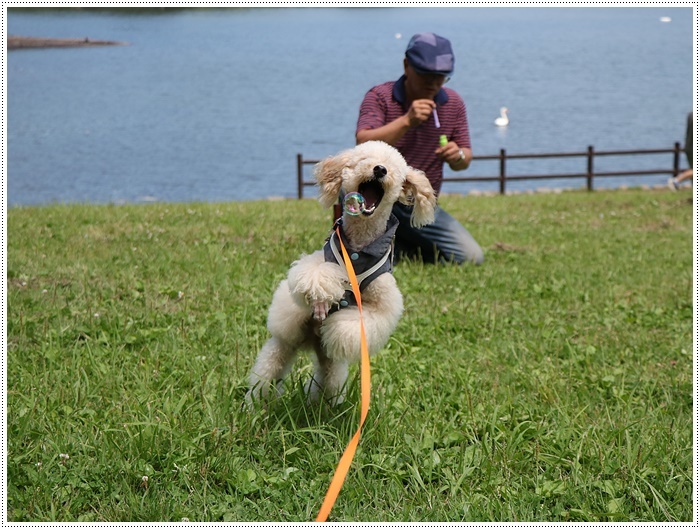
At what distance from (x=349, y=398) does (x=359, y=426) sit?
0.59m

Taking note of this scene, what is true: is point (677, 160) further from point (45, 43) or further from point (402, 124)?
point (45, 43)

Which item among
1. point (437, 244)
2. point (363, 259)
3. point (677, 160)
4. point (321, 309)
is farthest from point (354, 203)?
point (677, 160)

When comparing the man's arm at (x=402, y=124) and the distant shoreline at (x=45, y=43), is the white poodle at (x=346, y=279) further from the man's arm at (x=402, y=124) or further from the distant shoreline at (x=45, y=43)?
the distant shoreline at (x=45, y=43)

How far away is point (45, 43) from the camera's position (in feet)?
215

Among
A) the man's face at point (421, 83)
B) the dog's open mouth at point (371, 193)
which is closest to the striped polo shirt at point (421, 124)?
the man's face at point (421, 83)

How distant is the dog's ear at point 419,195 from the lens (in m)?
3.82

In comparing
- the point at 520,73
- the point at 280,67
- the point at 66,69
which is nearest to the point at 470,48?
the point at 520,73

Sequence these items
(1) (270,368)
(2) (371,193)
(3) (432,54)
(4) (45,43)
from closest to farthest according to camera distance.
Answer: (2) (371,193) → (1) (270,368) → (3) (432,54) → (4) (45,43)

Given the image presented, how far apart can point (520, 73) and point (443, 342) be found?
51673 mm

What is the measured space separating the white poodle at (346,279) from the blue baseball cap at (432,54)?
128 inches

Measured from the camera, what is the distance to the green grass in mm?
3662

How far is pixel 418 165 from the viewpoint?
318 inches

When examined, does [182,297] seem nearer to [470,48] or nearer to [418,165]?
[418,165]

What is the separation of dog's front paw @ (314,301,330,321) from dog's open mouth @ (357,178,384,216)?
1.51 ft
